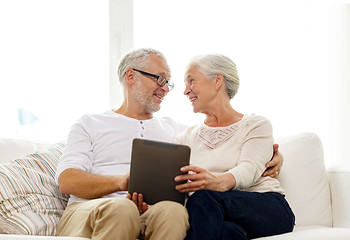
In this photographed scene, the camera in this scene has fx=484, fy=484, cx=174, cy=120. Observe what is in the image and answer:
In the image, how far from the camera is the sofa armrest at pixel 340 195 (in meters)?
2.18

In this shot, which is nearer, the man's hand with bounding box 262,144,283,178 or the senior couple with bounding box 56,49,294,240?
the senior couple with bounding box 56,49,294,240

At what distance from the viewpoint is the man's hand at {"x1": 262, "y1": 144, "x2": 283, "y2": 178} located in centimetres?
205

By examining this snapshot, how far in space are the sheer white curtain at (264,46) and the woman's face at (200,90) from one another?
1177mm

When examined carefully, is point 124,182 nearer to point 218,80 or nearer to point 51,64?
point 218,80

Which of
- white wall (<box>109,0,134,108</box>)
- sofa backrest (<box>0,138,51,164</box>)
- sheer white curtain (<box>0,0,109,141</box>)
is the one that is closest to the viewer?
sofa backrest (<box>0,138,51,164</box>)

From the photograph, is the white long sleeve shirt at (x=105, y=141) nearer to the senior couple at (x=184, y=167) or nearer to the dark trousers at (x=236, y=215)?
the senior couple at (x=184, y=167)

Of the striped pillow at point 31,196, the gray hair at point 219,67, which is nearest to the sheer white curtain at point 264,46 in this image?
the gray hair at point 219,67

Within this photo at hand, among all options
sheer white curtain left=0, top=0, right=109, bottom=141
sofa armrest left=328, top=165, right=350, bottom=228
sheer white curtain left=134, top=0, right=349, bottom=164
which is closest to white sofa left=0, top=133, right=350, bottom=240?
sofa armrest left=328, top=165, right=350, bottom=228

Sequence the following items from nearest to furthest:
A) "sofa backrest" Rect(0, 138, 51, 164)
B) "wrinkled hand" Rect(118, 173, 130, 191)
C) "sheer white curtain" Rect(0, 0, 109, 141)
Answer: "wrinkled hand" Rect(118, 173, 130, 191), "sofa backrest" Rect(0, 138, 51, 164), "sheer white curtain" Rect(0, 0, 109, 141)

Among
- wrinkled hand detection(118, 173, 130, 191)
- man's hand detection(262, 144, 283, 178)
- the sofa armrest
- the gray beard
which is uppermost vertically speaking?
the gray beard

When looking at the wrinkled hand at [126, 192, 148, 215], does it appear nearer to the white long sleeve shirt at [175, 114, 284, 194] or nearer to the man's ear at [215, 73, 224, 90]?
the white long sleeve shirt at [175, 114, 284, 194]

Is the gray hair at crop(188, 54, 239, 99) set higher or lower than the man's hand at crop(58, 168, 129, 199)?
higher

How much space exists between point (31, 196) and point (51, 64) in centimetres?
151

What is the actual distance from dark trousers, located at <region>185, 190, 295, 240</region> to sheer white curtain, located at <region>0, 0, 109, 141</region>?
1771 mm
